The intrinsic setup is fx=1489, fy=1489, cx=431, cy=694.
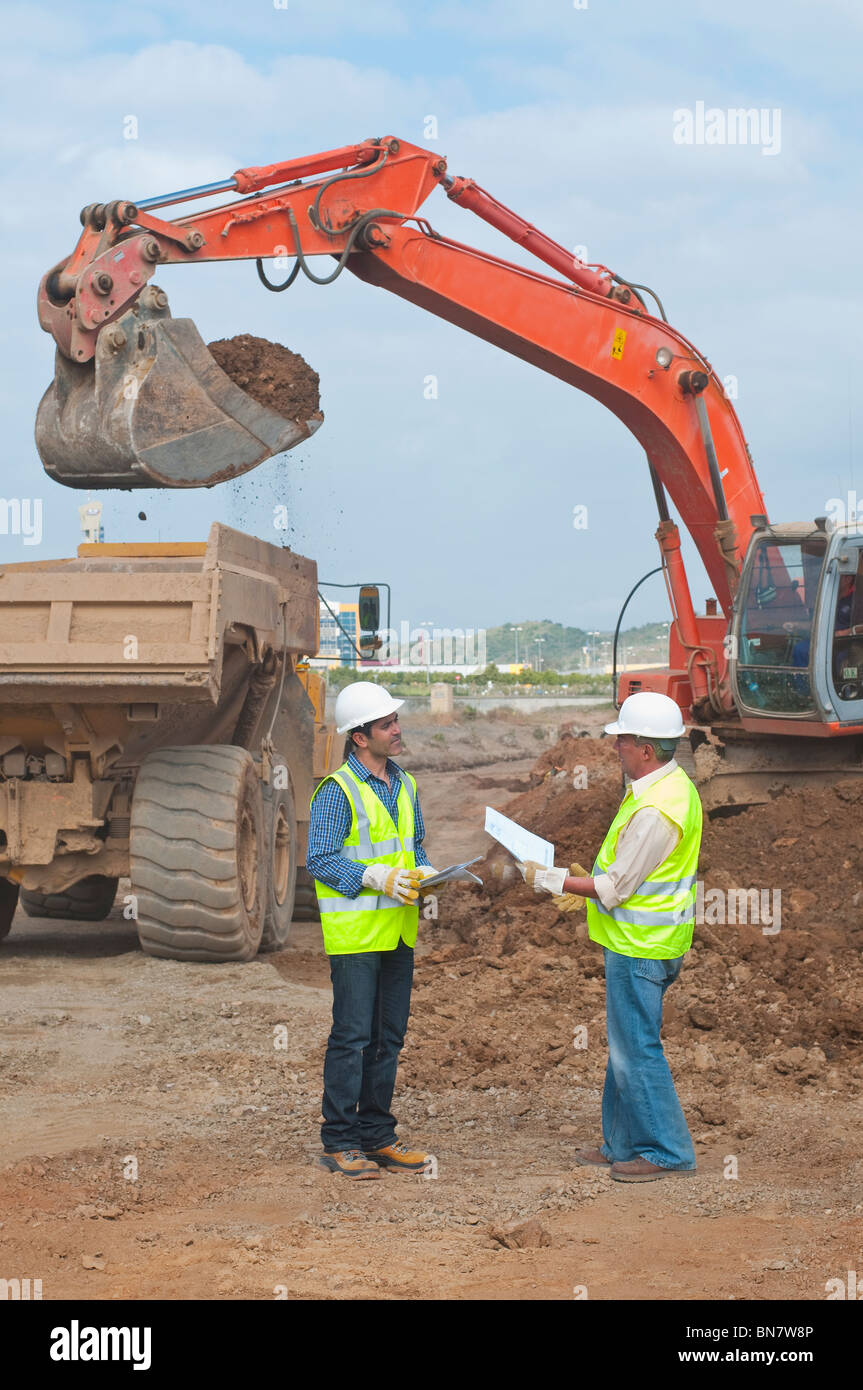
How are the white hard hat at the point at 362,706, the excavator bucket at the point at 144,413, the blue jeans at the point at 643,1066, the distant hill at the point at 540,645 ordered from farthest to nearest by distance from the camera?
1. the distant hill at the point at 540,645
2. the excavator bucket at the point at 144,413
3. the white hard hat at the point at 362,706
4. the blue jeans at the point at 643,1066

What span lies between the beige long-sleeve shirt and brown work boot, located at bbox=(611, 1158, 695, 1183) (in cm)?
95

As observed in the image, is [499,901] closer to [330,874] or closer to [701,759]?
[701,759]

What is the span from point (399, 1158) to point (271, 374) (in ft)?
17.7

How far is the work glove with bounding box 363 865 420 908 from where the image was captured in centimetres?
518

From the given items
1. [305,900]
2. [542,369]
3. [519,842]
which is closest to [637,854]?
[519,842]

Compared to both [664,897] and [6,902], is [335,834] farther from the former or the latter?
[6,902]

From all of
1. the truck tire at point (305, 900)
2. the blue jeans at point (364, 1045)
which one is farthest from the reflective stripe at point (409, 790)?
the truck tire at point (305, 900)

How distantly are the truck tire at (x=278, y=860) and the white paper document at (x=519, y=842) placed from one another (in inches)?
165

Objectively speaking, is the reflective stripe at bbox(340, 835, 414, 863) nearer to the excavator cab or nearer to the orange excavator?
the orange excavator

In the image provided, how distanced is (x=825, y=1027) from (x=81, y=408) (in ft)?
17.6

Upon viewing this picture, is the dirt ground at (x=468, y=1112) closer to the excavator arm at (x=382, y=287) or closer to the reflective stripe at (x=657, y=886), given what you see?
the reflective stripe at (x=657, y=886)

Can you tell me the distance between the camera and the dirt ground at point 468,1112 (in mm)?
4312

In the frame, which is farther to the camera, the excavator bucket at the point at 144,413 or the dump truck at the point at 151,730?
the excavator bucket at the point at 144,413

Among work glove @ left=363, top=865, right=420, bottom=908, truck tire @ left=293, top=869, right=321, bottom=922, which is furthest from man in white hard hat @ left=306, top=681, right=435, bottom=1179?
truck tire @ left=293, top=869, right=321, bottom=922
